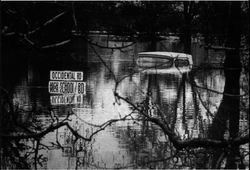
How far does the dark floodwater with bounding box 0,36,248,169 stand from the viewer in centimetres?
254

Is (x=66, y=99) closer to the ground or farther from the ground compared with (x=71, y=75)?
closer to the ground

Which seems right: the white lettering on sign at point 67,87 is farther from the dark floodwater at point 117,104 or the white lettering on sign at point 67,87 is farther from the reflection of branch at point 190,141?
the reflection of branch at point 190,141

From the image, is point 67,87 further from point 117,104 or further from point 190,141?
point 190,141

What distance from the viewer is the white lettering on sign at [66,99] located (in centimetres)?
255

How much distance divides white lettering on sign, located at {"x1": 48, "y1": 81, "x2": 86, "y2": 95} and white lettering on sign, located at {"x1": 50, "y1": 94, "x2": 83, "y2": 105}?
0.02m

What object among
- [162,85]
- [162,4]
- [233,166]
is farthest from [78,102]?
[233,166]

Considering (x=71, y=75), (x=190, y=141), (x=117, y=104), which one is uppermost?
(x=71, y=75)

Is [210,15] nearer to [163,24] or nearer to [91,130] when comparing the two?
[163,24]

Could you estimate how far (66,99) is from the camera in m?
2.56

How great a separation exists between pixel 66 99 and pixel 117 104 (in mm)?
228

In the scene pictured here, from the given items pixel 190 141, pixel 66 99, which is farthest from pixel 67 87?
pixel 190 141

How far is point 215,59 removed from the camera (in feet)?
8.34

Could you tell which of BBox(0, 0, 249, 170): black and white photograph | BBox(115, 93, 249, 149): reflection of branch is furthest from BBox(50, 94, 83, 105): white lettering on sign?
BBox(115, 93, 249, 149): reflection of branch

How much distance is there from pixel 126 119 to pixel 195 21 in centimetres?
54
